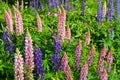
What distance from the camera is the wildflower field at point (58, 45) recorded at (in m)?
4.19

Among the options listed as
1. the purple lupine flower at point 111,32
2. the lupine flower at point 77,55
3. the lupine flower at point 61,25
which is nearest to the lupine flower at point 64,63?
the lupine flower at point 77,55

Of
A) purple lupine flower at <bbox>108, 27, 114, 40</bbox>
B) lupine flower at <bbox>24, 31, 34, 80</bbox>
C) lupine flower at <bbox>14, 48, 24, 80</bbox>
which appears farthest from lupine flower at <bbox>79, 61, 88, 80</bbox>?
purple lupine flower at <bbox>108, 27, 114, 40</bbox>

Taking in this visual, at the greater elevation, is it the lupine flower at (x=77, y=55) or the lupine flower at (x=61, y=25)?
the lupine flower at (x=61, y=25)

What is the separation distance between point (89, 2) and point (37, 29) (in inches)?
148

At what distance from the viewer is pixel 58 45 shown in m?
4.73

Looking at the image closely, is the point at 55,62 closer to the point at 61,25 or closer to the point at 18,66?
the point at 61,25

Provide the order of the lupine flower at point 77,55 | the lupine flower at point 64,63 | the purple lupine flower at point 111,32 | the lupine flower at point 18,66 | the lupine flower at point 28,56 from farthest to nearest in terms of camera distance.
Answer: the purple lupine flower at point 111,32 < the lupine flower at point 77,55 < the lupine flower at point 64,63 < the lupine flower at point 28,56 < the lupine flower at point 18,66

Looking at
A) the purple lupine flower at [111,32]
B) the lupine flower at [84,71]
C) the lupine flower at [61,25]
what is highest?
the lupine flower at [61,25]

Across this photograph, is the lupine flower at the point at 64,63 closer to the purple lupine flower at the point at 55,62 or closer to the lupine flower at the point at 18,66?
the purple lupine flower at the point at 55,62

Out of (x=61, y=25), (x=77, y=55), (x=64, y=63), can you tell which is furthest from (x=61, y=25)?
(x=64, y=63)

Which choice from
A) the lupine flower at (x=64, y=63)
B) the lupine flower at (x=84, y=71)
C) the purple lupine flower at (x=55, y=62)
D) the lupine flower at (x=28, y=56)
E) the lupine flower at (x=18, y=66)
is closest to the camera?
the lupine flower at (x=18, y=66)

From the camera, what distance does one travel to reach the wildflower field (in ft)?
13.8

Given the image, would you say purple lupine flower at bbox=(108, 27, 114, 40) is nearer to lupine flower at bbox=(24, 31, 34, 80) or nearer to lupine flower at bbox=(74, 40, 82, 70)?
lupine flower at bbox=(74, 40, 82, 70)

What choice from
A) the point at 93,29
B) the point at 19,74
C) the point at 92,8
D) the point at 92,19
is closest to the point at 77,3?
the point at 92,8
